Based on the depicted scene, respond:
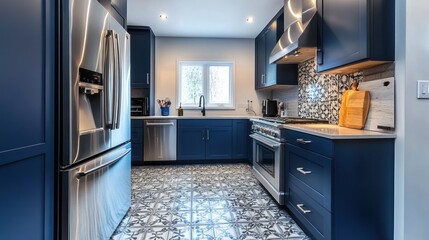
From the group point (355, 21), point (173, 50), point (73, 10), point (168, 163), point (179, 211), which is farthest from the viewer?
point (173, 50)

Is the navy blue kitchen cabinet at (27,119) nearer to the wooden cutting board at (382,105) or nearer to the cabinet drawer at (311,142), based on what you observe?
the cabinet drawer at (311,142)

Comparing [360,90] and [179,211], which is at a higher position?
[360,90]

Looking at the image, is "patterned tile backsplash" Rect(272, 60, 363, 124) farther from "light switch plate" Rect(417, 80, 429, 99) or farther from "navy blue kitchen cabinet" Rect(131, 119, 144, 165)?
"navy blue kitchen cabinet" Rect(131, 119, 144, 165)

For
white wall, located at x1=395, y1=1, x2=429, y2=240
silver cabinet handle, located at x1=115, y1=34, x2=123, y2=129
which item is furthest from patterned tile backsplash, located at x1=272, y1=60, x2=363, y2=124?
silver cabinet handle, located at x1=115, y1=34, x2=123, y2=129

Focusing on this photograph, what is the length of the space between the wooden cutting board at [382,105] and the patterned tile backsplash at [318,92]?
14.4 inches

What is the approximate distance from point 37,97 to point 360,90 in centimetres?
232

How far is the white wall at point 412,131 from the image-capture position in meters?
1.64

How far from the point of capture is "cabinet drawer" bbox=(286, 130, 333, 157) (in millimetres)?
1725

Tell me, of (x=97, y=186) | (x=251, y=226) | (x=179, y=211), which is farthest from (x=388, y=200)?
(x=97, y=186)

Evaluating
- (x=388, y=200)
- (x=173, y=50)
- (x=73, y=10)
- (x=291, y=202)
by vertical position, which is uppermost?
(x=173, y=50)

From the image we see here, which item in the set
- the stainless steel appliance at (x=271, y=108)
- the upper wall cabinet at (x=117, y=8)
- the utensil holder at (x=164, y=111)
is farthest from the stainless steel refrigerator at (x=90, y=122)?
the stainless steel appliance at (x=271, y=108)

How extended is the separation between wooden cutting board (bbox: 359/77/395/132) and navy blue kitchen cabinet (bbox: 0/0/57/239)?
214 centimetres

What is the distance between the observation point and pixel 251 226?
2.23 meters

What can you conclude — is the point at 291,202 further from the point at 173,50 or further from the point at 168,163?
the point at 173,50
